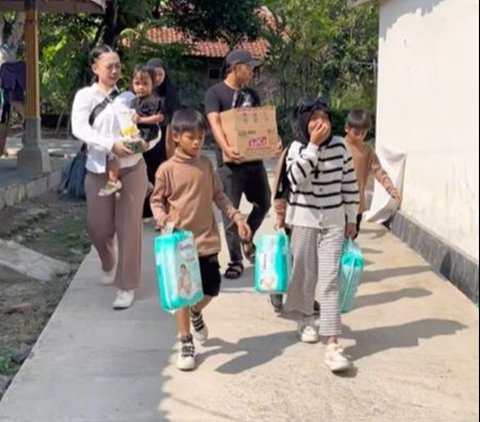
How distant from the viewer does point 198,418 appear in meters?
3.70

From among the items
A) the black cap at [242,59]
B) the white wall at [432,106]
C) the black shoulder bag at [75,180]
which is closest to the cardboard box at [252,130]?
the black cap at [242,59]

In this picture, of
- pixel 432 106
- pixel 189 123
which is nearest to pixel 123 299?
pixel 189 123

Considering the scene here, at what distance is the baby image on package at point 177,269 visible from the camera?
409cm

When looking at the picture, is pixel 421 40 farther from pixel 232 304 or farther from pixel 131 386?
pixel 131 386

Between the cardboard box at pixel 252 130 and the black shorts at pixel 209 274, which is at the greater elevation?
the cardboard box at pixel 252 130

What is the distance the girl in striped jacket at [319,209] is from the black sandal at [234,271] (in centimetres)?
164

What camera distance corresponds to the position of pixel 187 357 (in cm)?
428

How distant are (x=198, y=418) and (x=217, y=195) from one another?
1347mm

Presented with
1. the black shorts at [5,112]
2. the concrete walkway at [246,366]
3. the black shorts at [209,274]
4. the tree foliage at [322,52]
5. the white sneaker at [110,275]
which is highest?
the tree foliage at [322,52]

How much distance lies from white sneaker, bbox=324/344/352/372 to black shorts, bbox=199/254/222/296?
72 cm

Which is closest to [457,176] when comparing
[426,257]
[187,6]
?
[426,257]

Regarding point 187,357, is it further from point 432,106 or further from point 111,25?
point 111,25

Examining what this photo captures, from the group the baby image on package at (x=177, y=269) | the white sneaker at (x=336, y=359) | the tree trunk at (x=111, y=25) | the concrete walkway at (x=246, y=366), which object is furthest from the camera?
the tree trunk at (x=111, y=25)

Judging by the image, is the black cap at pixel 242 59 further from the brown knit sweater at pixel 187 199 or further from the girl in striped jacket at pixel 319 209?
the brown knit sweater at pixel 187 199
